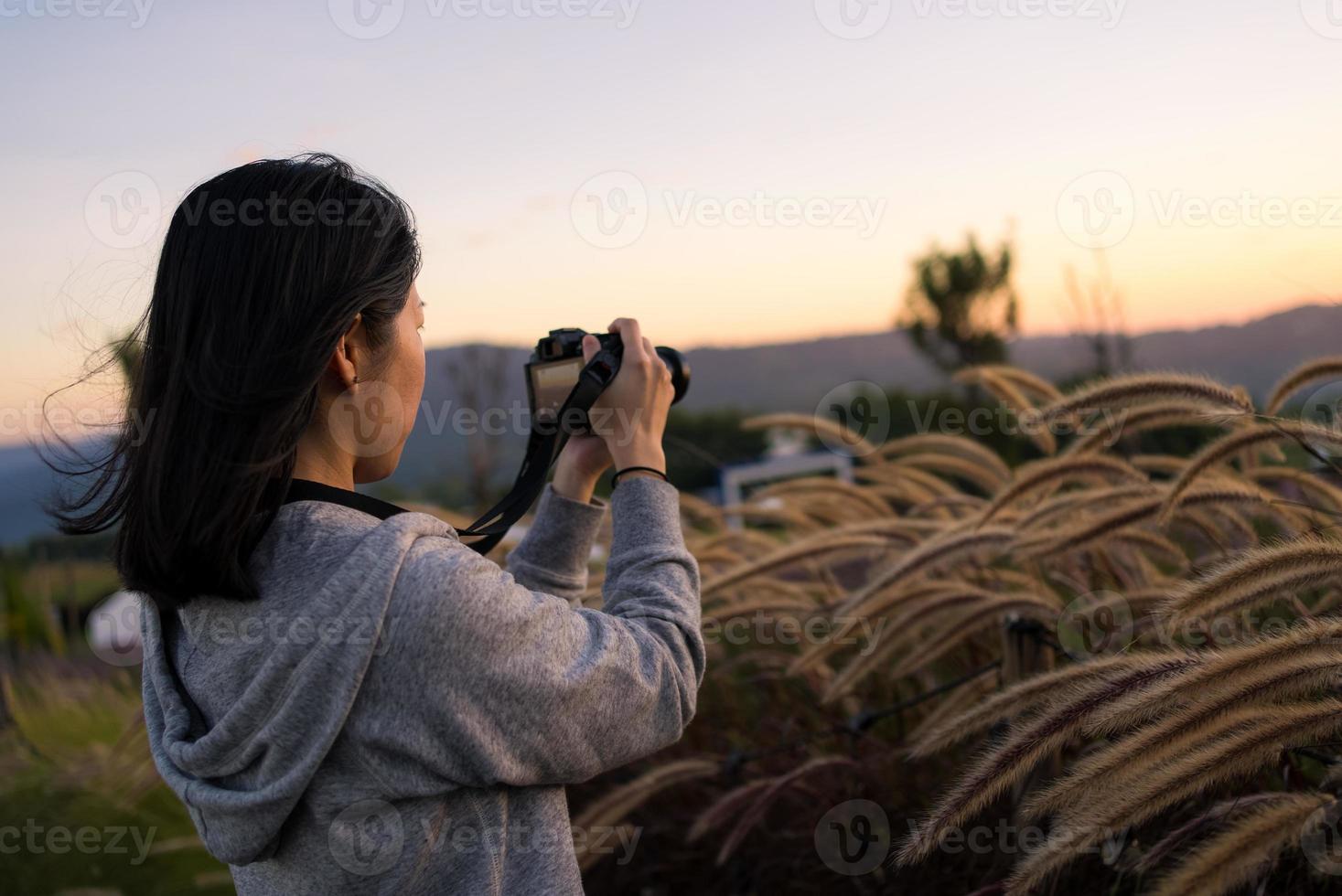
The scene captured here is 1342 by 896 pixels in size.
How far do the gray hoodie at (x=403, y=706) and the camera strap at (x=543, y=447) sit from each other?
281mm

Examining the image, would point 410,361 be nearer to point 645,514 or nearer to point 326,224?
point 326,224

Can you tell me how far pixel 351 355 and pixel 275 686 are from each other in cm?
37

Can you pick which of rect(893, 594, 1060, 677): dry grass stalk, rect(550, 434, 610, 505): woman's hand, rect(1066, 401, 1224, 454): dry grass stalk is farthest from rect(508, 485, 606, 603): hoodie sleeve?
rect(1066, 401, 1224, 454): dry grass stalk

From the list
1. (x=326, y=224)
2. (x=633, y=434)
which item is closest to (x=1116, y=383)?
(x=633, y=434)

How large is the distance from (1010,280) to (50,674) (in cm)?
1140

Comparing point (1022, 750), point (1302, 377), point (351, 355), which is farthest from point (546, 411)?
point (1302, 377)

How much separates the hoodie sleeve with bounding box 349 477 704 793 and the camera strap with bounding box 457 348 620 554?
30cm

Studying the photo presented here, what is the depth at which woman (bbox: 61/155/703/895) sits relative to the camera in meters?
1.08

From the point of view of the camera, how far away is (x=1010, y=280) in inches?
539

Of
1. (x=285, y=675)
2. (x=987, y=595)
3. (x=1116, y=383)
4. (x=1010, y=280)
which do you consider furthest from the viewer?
(x=1010, y=280)

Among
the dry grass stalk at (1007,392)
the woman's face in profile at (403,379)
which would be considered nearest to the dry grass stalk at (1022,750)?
the woman's face in profile at (403,379)

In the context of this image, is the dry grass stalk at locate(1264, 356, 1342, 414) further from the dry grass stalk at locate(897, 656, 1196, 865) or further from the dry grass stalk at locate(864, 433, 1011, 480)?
the dry grass stalk at locate(864, 433, 1011, 480)

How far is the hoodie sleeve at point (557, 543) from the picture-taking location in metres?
→ 1.62

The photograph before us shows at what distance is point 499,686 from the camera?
3.56 ft
